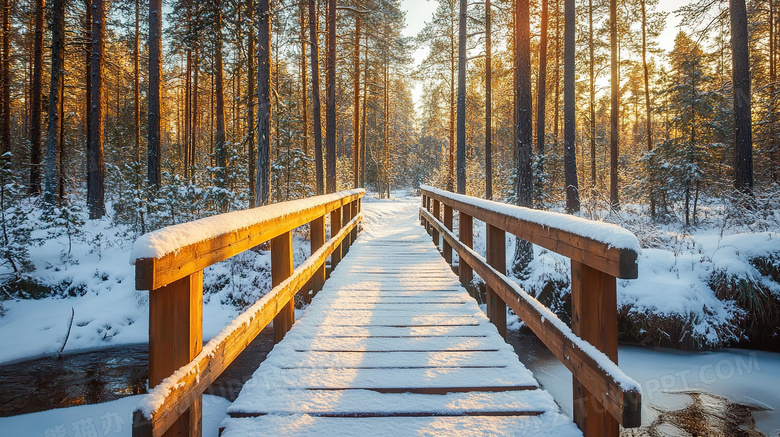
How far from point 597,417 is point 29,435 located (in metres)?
5.54

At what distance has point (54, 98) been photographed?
41.1ft

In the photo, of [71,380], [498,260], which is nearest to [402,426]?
[498,260]

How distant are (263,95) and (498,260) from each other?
8.34 metres

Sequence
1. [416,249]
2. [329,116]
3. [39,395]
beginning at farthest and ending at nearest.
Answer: [329,116]
[416,249]
[39,395]

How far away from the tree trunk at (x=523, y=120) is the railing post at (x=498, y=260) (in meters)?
4.92

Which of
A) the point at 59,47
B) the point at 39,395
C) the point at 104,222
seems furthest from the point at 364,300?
the point at 59,47

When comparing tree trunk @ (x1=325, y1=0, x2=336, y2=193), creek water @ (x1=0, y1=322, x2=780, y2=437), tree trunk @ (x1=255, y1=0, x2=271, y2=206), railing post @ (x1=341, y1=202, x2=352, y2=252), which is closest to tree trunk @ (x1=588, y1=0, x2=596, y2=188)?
tree trunk @ (x1=325, y1=0, x2=336, y2=193)

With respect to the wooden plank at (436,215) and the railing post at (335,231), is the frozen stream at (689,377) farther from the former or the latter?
the railing post at (335,231)

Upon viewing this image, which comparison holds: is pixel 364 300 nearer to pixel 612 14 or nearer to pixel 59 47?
pixel 59 47

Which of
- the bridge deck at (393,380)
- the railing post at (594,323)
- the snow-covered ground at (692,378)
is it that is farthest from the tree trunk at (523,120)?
the railing post at (594,323)

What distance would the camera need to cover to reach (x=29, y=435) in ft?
13.3

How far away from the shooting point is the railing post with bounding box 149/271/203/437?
4.66 feet

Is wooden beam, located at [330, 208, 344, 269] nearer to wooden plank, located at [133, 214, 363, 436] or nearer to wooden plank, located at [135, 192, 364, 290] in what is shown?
wooden plank, located at [135, 192, 364, 290]

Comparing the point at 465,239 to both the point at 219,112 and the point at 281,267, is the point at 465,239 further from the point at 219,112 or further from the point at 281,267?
the point at 219,112
